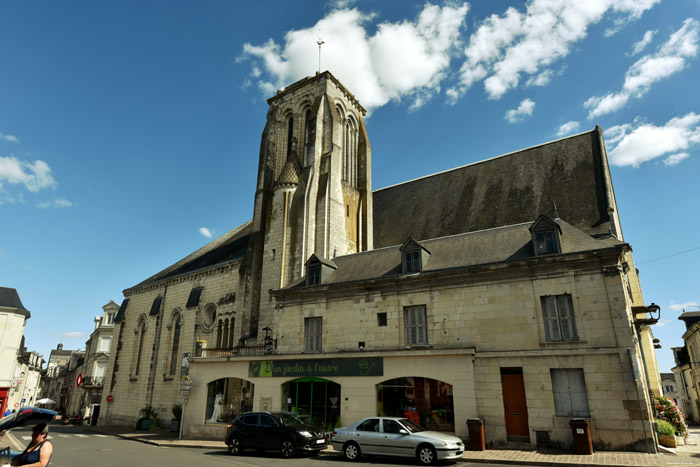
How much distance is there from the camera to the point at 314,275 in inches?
725

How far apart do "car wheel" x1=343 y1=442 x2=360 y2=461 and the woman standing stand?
7.51 m

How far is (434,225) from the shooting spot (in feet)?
76.4

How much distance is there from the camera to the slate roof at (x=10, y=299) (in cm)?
2798

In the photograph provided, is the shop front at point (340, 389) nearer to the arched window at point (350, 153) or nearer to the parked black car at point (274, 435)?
the parked black car at point (274, 435)

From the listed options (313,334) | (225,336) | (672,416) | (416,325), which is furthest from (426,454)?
(225,336)

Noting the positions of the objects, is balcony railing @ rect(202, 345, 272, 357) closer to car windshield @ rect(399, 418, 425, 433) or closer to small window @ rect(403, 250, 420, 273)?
small window @ rect(403, 250, 420, 273)

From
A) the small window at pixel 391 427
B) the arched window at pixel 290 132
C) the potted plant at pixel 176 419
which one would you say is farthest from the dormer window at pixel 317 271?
the arched window at pixel 290 132

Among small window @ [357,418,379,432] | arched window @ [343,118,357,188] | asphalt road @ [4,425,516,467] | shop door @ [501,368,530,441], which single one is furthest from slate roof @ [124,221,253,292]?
shop door @ [501,368,530,441]

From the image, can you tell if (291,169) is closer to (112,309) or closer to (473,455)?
(473,455)

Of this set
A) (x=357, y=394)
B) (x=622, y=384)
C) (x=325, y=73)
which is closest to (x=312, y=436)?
(x=357, y=394)

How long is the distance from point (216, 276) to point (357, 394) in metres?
14.5

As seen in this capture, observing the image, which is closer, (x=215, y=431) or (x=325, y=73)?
(x=215, y=431)

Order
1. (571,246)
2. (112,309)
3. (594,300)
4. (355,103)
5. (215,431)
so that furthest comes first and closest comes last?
(112,309), (355,103), (215,431), (571,246), (594,300)

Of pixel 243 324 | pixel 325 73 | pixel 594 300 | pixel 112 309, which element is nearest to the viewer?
pixel 594 300
